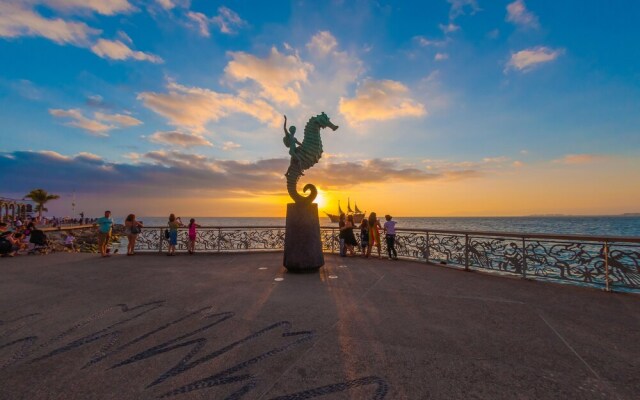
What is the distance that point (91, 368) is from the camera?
331cm

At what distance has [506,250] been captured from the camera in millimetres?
8734

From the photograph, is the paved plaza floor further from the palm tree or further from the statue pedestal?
the palm tree

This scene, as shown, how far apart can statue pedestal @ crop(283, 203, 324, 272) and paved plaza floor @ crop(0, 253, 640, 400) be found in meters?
1.64

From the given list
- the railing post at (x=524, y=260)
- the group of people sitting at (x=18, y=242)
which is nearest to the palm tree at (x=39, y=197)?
the group of people sitting at (x=18, y=242)

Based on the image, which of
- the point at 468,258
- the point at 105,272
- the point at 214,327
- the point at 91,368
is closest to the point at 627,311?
the point at 468,258

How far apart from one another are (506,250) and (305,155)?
6.93m

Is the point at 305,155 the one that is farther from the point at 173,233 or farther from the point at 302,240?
the point at 173,233

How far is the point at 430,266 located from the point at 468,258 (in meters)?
1.27

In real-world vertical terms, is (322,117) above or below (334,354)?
above

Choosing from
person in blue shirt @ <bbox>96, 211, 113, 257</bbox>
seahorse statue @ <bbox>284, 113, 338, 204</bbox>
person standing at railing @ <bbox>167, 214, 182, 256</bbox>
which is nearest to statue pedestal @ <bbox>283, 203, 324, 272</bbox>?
seahorse statue @ <bbox>284, 113, 338, 204</bbox>

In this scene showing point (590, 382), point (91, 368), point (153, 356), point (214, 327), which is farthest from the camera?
point (214, 327)

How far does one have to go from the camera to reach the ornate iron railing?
6.76 meters

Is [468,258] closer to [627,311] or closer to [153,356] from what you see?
[627,311]

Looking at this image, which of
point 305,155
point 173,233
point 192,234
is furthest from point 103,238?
point 305,155
